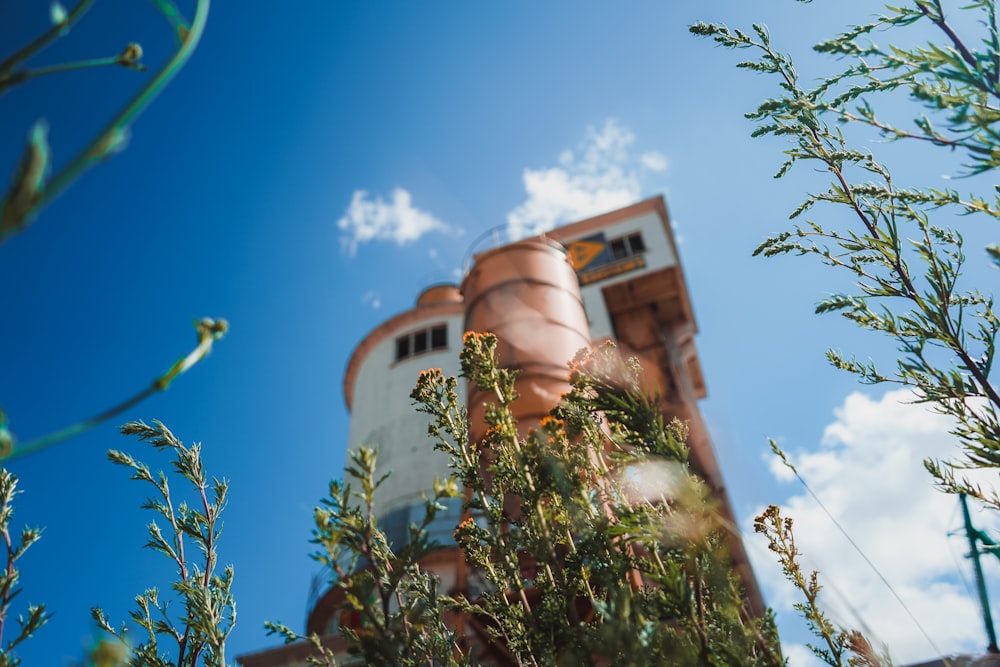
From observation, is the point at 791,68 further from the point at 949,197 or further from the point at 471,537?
the point at 471,537

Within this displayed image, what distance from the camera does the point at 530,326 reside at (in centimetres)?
906

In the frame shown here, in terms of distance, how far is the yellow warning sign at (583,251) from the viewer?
19.7 meters

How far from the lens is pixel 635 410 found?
5.82 feet

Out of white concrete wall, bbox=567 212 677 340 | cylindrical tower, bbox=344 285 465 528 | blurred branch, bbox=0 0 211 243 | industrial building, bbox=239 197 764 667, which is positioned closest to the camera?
blurred branch, bbox=0 0 211 243

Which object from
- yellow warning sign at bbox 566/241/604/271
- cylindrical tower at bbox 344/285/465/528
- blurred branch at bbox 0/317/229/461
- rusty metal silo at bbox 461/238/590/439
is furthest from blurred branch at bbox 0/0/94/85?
yellow warning sign at bbox 566/241/604/271

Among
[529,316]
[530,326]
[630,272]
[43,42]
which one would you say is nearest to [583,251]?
[630,272]

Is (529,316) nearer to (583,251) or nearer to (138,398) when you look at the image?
(138,398)

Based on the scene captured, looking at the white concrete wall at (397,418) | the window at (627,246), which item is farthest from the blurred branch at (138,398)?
the window at (627,246)

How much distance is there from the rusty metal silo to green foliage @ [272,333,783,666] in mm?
5502

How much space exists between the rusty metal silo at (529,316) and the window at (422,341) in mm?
7830

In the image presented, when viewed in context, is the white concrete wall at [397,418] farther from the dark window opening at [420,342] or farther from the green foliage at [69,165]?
the green foliage at [69,165]

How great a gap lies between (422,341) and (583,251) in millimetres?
6014

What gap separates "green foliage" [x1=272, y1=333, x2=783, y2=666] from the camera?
140 cm

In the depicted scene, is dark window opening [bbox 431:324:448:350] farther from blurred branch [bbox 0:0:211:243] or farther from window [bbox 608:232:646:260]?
blurred branch [bbox 0:0:211:243]
